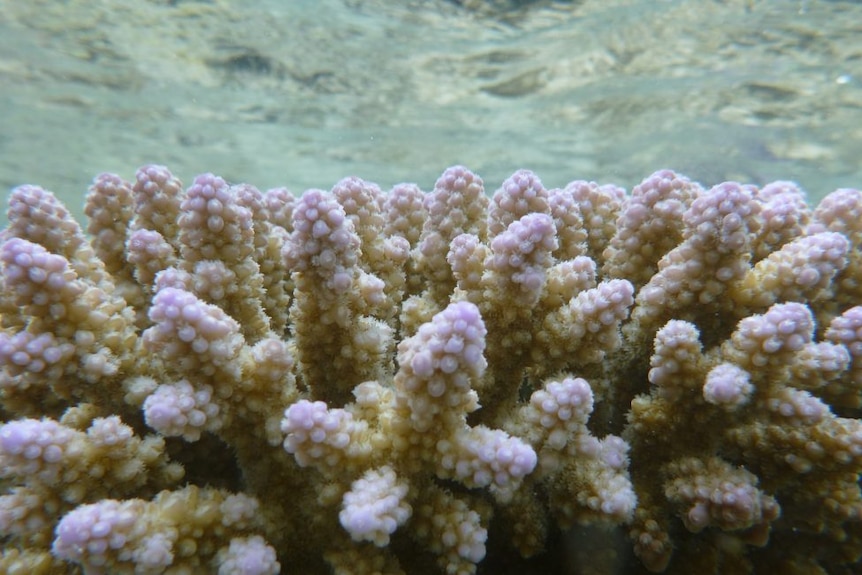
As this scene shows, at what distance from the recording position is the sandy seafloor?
38.4 feet

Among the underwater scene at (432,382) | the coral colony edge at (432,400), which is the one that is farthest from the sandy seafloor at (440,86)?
the coral colony edge at (432,400)

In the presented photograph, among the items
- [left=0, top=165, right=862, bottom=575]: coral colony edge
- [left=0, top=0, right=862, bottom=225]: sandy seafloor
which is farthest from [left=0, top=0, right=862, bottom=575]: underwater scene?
[left=0, top=0, right=862, bottom=225]: sandy seafloor

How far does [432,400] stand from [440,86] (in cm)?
1483

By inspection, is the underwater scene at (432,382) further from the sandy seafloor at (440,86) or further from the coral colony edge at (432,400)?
the sandy seafloor at (440,86)

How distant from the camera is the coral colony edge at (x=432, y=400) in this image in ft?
4.26

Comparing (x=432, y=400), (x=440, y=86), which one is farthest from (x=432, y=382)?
(x=440, y=86)

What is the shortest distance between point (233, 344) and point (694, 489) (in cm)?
137

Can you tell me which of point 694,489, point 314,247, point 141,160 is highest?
point 314,247

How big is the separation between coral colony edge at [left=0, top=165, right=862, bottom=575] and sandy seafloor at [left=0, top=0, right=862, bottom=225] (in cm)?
1172

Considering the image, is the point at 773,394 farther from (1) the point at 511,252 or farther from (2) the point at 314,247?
(2) the point at 314,247

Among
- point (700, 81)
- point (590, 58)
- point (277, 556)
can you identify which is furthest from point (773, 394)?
point (700, 81)

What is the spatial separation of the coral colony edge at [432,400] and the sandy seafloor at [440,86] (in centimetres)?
1172

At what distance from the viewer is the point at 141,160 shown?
762 inches

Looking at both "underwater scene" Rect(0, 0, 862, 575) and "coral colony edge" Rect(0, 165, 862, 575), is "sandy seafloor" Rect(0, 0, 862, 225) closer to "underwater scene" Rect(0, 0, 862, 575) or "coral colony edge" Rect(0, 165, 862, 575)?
"underwater scene" Rect(0, 0, 862, 575)
